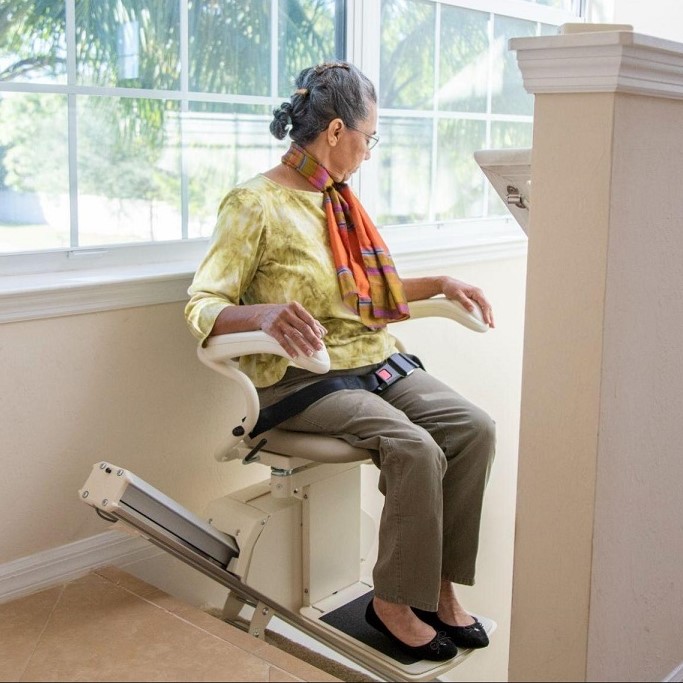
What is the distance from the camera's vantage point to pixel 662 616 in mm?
1813

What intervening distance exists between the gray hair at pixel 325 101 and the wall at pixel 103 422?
20.8 inches

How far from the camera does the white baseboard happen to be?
7.20 ft

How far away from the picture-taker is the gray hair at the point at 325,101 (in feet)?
7.74

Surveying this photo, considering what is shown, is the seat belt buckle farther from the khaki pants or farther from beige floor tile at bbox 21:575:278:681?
beige floor tile at bbox 21:575:278:681

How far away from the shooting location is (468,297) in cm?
253

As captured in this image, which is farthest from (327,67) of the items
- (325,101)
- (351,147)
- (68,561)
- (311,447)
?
(68,561)

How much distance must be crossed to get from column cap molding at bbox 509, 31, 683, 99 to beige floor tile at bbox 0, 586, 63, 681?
140cm

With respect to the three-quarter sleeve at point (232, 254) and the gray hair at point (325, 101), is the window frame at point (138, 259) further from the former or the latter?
the gray hair at point (325, 101)

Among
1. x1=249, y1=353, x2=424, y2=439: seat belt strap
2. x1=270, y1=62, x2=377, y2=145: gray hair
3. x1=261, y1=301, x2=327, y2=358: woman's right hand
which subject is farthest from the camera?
x1=270, y1=62, x2=377, y2=145: gray hair

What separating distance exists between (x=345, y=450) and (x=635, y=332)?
30.4 inches

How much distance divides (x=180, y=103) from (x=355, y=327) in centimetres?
74

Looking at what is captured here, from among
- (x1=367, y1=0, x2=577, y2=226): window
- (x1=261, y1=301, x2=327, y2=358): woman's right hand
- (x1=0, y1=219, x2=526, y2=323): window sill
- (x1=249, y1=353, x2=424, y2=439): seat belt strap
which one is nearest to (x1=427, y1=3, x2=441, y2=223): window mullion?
(x1=367, y1=0, x2=577, y2=226): window

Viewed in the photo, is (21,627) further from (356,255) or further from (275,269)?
(356,255)

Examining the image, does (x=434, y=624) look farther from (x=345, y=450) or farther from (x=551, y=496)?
(x=551, y=496)
